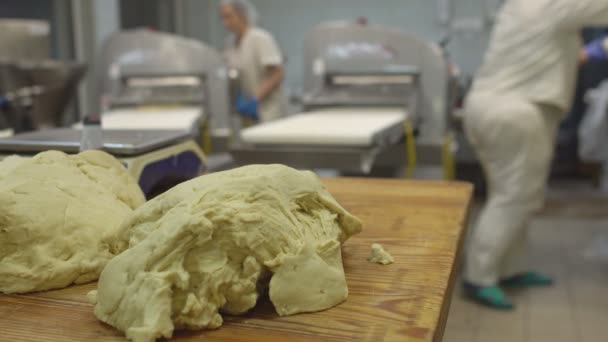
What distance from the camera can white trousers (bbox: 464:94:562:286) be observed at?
2.86 metres

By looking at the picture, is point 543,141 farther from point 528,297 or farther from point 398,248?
point 398,248

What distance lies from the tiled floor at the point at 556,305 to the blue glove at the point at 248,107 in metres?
1.64

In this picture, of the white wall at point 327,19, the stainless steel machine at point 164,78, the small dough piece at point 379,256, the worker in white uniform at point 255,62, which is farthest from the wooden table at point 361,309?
the white wall at point 327,19

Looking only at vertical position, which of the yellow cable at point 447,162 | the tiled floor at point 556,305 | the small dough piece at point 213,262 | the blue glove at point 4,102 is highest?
the small dough piece at point 213,262

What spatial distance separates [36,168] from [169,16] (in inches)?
219

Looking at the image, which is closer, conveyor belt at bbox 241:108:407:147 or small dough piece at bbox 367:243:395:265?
small dough piece at bbox 367:243:395:265

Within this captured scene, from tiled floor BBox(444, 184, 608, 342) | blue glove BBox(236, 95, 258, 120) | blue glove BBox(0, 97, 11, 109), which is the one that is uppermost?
blue glove BBox(0, 97, 11, 109)

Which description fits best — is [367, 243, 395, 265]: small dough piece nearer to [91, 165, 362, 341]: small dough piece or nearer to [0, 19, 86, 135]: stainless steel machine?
[91, 165, 362, 341]: small dough piece

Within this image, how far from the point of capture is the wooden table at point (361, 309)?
2.54ft

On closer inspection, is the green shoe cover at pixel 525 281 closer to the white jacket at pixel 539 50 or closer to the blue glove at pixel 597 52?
the white jacket at pixel 539 50

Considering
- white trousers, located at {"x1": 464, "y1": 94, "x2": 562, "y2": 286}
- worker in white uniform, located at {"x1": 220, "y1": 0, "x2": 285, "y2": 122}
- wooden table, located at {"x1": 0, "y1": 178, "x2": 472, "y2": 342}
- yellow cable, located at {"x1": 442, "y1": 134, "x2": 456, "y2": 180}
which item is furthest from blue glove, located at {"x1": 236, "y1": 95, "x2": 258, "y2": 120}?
wooden table, located at {"x1": 0, "y1": 178, "x2": 472, "y2": 342}

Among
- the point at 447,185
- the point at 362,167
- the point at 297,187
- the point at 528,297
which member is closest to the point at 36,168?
the point at 297,187

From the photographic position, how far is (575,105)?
579 centimetres

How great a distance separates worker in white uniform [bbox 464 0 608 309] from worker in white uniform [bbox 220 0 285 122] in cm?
155
